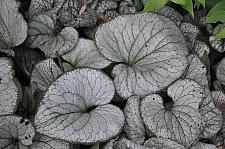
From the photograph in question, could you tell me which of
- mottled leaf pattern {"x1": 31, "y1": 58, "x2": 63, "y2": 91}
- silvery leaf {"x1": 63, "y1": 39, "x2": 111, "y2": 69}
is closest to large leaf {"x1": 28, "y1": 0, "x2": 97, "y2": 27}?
silvery leaf {"x1": 63, "y1": 39, "x2": 111, "y2": 69}

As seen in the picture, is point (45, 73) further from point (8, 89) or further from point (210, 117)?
point (210, 117)

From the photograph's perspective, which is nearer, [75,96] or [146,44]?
[75,96]

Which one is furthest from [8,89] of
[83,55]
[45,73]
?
[83,55]

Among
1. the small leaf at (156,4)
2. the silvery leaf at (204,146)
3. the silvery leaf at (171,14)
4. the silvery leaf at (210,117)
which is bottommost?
the silvery leaf at (204,146)

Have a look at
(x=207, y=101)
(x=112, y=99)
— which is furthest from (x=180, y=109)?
(x=112, y=99)

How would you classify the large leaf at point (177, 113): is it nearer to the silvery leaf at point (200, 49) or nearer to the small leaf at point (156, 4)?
the silvery leaf at point (200, 49)

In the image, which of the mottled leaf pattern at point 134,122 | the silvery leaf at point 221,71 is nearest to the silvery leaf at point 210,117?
the silvery leaf at point 221,71

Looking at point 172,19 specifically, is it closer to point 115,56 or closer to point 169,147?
point 115,56
